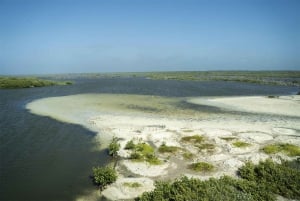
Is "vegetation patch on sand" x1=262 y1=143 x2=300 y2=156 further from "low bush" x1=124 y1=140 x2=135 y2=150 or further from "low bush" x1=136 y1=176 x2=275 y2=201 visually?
"low bush" x1=124 y1=140 x2=135 y2=150

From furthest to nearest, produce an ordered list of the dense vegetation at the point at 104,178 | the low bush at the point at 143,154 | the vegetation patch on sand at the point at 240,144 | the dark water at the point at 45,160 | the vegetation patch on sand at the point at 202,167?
the vegetation patch on sand at the point at 240,144 → the low bush at the point at 143,154 → the vegetation patch on sand at the point at 202,167 → the dense vegetation at the point at 104,178 → the dark water at the point at 45,160

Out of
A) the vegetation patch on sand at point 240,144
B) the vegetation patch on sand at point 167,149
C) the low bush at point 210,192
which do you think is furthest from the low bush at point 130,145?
the vegetation patch on sand at point 240,144

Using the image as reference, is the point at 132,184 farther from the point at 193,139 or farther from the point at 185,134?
the point at 185,134

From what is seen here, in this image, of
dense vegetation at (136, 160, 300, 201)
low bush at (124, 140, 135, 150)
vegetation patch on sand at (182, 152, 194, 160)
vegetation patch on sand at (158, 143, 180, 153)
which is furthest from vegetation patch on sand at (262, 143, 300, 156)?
low bush at (124, 140, 135, 150)

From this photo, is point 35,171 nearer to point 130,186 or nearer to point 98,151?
point 98,151

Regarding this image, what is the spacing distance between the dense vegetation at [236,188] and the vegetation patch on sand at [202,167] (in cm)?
258

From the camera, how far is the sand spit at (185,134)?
1556 cm

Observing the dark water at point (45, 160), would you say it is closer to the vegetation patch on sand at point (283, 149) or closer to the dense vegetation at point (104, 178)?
the dense vegetation at point (104, 178)

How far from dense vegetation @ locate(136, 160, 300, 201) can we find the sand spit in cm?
184

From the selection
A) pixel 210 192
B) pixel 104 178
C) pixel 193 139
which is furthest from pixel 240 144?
pixel 104 178

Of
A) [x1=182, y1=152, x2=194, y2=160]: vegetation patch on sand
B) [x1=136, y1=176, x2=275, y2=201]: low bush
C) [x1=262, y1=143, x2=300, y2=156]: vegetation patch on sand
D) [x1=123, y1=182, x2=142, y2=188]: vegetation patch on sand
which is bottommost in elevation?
[x1=123, y1=182, x2=142, y2=188]: vegetation patch on sand

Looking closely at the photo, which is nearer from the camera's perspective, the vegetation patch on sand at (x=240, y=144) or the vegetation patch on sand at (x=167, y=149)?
the vegetation patch on sand at (x=167, y=149)

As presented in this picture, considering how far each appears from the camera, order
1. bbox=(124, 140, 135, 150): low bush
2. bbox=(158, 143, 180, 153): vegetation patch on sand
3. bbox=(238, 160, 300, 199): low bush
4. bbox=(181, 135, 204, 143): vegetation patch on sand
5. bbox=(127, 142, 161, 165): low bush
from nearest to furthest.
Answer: bbox=(238, 160, 300, 199): low bush < bbox=(127, 142, 161, 165): low bush < bbox=(158, 143, 180, 153): vegetation patch on sand < bbox=(124, 140, 135, 150): low bush < bbox=(181, 135, 204, 143): vegetation patch on sand

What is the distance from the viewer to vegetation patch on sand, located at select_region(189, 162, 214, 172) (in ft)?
52.3
